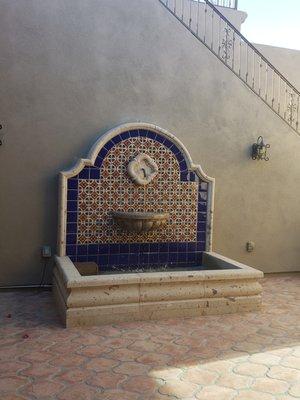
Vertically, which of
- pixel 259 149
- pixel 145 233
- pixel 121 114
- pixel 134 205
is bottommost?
pixel 145 233

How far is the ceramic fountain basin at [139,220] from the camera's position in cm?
581

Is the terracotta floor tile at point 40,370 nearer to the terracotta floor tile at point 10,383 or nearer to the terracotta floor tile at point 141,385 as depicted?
the terracotta floor tile at point 10,383

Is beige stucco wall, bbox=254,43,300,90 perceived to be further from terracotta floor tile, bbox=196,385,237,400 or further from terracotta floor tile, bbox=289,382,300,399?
terracotta floor tile, bbox=196,385,237,400

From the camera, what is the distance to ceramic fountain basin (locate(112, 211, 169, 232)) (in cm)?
581

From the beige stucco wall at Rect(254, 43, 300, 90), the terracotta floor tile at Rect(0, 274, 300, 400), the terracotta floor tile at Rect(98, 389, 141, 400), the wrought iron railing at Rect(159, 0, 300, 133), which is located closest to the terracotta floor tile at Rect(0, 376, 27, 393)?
the terracotta floor tile at Rect(0, 274, 300, 400)

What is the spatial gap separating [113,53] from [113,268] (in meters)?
3.34

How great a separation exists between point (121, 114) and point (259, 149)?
8.26ft

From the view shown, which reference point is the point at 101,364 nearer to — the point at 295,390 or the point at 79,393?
the point at 79,393

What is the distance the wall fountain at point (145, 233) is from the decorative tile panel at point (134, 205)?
0.01 metres

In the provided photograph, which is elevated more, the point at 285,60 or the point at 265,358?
the point at 285,60

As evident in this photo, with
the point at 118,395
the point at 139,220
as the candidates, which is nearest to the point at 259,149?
the point at 139,220

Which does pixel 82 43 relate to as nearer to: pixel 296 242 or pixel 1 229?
pixel 1 229

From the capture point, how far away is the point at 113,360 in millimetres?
3773

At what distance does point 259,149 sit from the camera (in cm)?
721
